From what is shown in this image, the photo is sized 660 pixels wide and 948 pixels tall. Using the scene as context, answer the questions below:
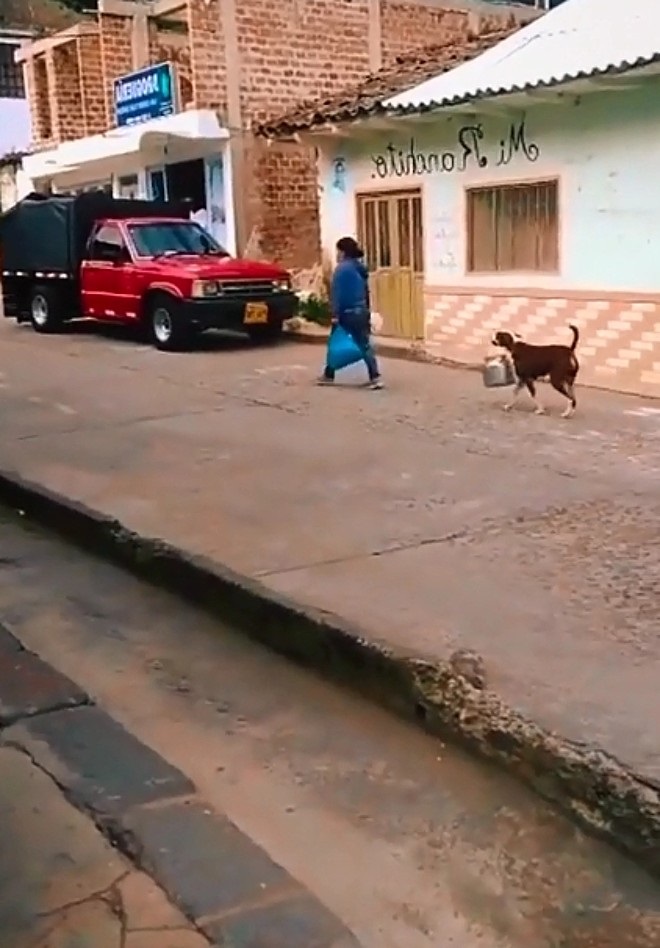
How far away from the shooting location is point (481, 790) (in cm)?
385

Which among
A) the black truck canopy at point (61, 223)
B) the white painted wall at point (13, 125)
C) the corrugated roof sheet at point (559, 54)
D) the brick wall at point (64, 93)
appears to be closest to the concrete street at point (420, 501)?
the corrugated roof sheet at point (559, 54)

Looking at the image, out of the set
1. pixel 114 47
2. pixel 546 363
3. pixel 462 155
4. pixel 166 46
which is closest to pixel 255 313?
pixel 462 155

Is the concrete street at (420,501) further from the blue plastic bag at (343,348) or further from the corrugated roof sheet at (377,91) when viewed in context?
the corrugated roof sheet at (377,91)

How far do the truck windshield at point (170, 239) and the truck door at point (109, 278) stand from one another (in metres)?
0.24

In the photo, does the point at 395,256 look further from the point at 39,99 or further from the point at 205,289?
the point at 39,99

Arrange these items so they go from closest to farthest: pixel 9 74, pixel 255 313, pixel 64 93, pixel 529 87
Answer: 1. pixel 529 87
2. pixel 255 313
3. pixel 64 93
4. pixel 9 74

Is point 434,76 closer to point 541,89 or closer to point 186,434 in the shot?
point 541,89

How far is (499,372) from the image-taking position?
1074 centimetres

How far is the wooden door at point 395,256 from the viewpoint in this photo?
15.0m

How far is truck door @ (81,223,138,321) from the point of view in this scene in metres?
16.2

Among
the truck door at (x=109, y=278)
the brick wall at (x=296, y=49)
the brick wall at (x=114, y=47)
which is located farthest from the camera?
the brick wall at (x=114, y=47)

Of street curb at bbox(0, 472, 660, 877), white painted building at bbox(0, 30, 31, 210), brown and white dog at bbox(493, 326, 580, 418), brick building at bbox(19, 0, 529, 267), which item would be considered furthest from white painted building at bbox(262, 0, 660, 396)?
white painted building at bbox(0, 30, 31, 210)

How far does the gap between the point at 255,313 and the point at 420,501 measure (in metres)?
8.85

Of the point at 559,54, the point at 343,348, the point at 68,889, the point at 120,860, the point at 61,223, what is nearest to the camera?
the point at 68,889
